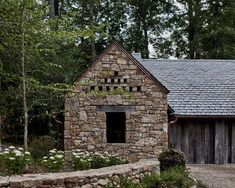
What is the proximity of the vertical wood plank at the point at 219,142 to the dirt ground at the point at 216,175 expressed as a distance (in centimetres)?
57

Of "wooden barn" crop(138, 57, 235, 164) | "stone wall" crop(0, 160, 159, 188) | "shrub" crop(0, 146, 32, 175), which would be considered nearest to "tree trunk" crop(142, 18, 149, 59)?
"wooden barn" crop(138, 57, 235, 164)

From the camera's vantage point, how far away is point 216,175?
14.9m

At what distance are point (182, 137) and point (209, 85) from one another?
295cm

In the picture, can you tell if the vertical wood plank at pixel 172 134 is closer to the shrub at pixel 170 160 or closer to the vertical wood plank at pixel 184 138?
the vertical wood plank at pixel 184 138

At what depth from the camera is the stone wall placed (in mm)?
7958

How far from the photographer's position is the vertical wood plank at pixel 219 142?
62.5ft

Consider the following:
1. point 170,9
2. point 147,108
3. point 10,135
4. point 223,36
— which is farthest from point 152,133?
point 170,9

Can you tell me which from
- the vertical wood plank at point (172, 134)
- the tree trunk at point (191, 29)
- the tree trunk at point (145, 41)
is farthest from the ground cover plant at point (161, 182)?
the tree trunk at point (191, 29)

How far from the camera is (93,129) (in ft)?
51.4

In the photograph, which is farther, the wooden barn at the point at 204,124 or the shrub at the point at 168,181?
the wooden barn at the point at 204,124

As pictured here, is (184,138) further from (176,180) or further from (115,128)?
(176,180)

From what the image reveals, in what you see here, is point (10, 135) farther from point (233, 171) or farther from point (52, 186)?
point (52, 186)

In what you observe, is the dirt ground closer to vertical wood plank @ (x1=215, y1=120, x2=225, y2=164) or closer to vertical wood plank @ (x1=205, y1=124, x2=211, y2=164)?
vertical wood plank @ (x1=215, y1=120, x2=225, y2=164)

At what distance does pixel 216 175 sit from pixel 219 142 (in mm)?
4340
